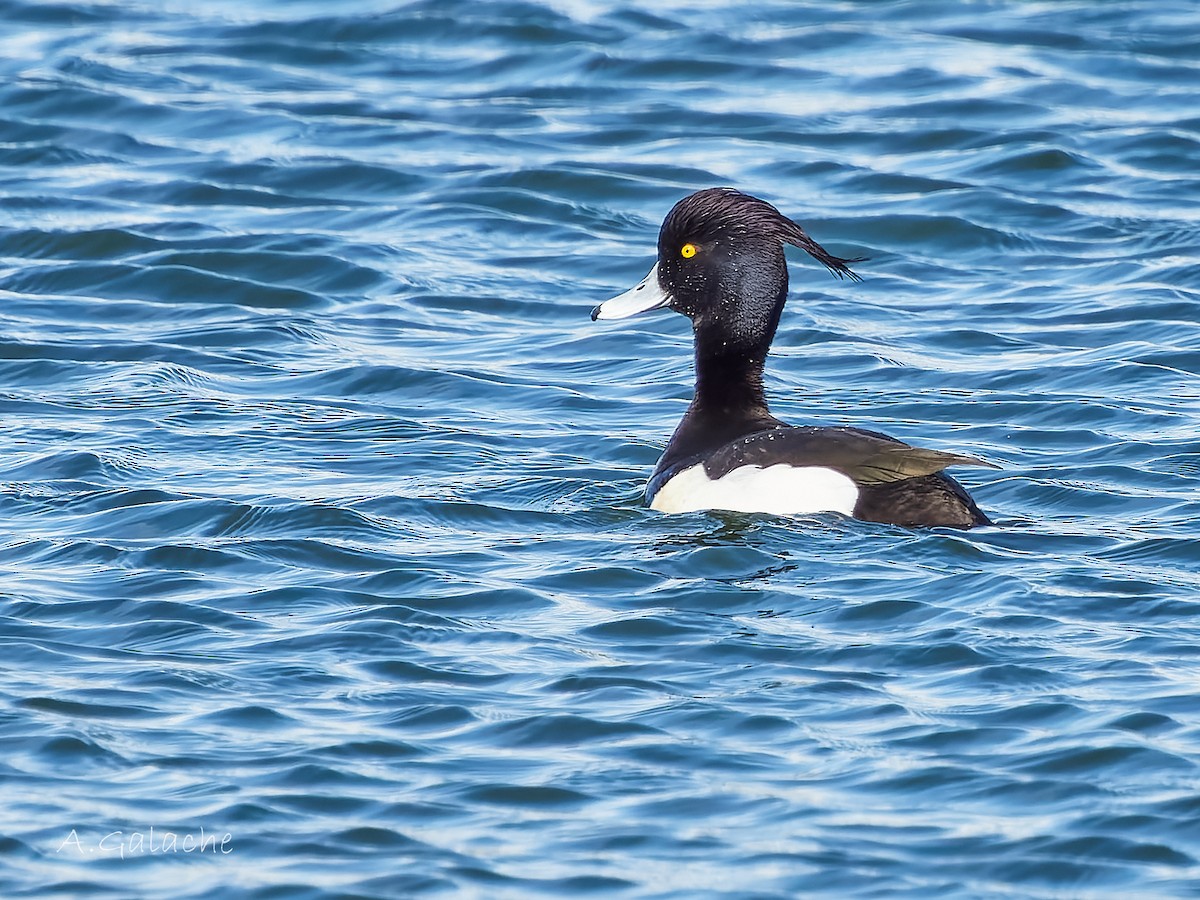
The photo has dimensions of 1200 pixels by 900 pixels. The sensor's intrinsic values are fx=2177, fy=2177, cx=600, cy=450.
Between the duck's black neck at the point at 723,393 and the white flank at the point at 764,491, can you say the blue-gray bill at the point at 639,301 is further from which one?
the white flank at the point at 764,491

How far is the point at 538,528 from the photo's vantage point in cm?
859

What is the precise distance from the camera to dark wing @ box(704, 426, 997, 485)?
8.05 meters

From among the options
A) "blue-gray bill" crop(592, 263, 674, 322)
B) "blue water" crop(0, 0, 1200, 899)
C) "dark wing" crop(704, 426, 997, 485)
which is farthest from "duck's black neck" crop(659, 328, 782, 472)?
"dark wing" crop(704, 426, 997, 485)

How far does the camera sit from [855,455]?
319 inches

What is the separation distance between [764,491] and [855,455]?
1.33 ft

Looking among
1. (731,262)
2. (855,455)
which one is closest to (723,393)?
(731,262)

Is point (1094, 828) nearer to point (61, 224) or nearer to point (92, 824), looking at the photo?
point (92, 824)

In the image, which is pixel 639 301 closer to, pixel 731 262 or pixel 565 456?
pixel 731 262

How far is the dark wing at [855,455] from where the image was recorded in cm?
805

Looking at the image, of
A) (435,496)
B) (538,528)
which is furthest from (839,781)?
(435,496)

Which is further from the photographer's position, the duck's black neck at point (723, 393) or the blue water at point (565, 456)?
the duck's black neck at point (723, 393)

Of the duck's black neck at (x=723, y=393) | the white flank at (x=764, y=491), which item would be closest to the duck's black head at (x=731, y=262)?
the duck's black neck at (x=723, y=393)

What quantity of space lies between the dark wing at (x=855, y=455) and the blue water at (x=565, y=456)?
8.6 inches

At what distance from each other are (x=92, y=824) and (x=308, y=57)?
12161 millimetres
